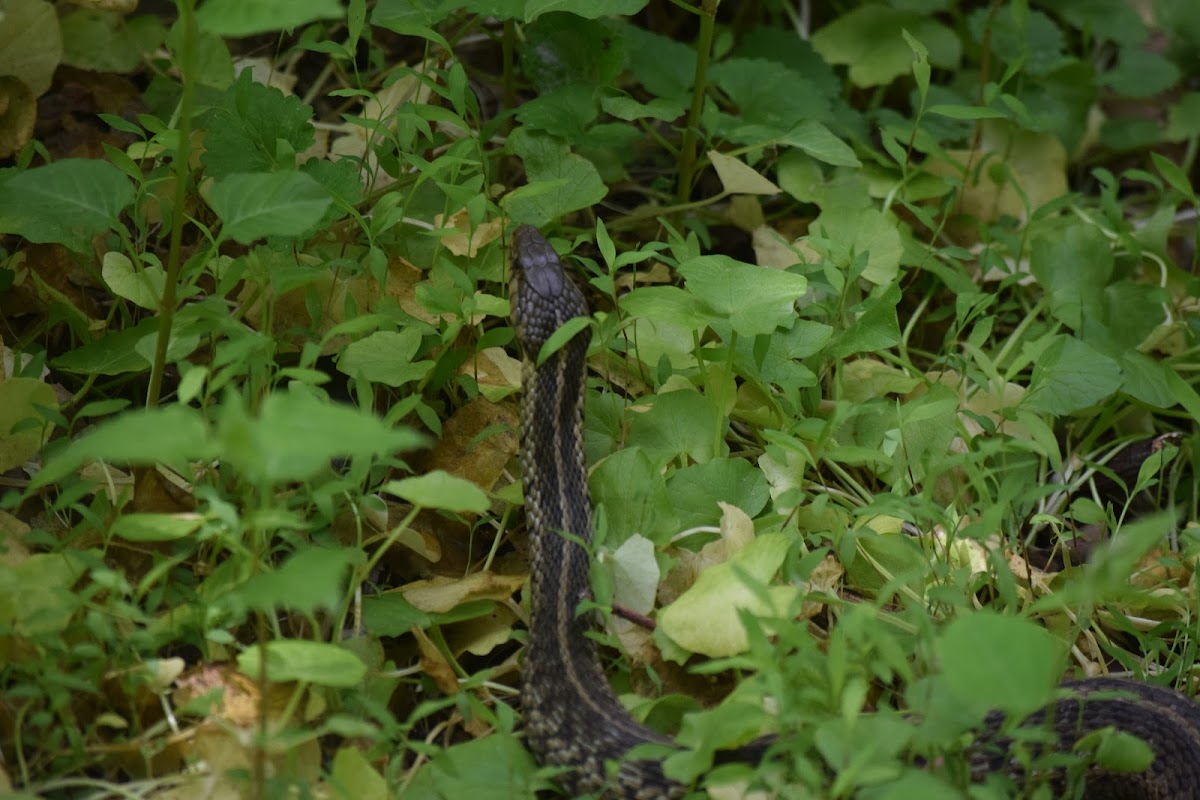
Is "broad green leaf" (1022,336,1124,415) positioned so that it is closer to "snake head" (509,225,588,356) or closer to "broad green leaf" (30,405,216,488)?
"snake head" (509,225,588,356)

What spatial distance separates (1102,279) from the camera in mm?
4059

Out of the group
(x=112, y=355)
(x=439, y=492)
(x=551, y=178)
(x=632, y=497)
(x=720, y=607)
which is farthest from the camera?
(x=551, y=178)

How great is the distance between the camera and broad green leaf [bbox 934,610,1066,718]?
1.96 meters

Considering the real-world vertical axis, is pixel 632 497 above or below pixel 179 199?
below

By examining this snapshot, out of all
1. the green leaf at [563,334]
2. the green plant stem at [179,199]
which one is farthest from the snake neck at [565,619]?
the green plant stem at [179,199]

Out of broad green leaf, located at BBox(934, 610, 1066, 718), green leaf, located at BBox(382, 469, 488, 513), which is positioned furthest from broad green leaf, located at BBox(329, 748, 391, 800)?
broad green leaf, located at BBox(934, 610, 1066, 718)

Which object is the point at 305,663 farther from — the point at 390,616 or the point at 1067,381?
the point at 1067,381

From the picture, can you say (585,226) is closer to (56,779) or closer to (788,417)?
(788,417)

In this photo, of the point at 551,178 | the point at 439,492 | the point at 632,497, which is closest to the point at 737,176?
the point at 551,178

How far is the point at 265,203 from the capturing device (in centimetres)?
269

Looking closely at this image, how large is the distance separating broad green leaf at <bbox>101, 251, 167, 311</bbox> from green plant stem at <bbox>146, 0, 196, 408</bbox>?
12.5 inches

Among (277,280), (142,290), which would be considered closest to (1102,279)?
(277,280)

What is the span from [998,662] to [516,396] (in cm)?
188

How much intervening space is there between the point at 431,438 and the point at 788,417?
1024 mm
